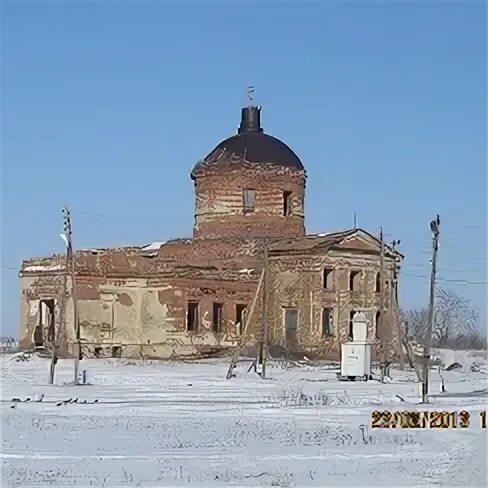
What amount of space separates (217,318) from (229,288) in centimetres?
119

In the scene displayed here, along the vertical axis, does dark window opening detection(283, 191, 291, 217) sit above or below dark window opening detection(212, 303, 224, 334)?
above

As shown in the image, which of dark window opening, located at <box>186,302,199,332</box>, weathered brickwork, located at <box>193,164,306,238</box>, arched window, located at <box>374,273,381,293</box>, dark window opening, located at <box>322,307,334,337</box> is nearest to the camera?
dark window opening, located at <box>186,302,199,332</box>

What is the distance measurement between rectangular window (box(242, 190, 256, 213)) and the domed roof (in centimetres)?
119

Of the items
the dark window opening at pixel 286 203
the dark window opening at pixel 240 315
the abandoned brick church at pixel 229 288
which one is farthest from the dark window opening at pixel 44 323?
the dark window opening at pixel 286 203

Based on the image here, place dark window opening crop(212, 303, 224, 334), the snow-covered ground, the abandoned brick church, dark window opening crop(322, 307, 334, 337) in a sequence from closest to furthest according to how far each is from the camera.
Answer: the snow-covered ground → the abandoned brick church → dark window opening crop(322, 307, 334, 337) → dark window opening crop(212, 303, 224, 334)

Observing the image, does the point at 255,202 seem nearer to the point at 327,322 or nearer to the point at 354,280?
the point at 354,280

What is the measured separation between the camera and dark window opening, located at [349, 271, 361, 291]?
38.6 meters

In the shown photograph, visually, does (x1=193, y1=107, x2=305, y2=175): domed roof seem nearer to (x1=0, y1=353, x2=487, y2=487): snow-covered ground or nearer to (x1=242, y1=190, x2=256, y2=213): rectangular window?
(x1=242, y1=190, x2=256, y2=213): rectangular window

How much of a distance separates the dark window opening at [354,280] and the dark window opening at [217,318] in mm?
4679

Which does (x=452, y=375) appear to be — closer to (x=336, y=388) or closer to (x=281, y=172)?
(x=336, y=388)

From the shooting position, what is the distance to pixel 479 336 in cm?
6781

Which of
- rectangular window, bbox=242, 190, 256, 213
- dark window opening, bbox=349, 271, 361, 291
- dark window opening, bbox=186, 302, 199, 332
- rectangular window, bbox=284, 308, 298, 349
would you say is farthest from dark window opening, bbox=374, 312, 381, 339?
dark window opening, bbox=186, 302, 199, 332

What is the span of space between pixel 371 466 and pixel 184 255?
30147 mm

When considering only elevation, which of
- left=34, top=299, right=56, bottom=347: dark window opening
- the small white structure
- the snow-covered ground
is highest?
left=34, top=299, right=56, bottom=347: dark window opening
